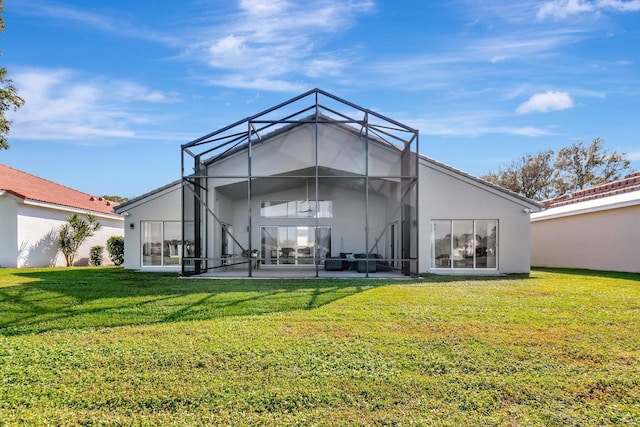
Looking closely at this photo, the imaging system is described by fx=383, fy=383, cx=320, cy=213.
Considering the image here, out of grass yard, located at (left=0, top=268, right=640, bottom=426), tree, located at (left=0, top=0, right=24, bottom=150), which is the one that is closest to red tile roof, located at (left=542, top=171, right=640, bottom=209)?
grass yard, located at (left=0, top=268, right=640, bottom=426)

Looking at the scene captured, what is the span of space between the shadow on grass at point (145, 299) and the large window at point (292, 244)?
5.36 meters

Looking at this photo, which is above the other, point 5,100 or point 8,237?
point 5,100

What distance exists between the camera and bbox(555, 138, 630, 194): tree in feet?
98.7

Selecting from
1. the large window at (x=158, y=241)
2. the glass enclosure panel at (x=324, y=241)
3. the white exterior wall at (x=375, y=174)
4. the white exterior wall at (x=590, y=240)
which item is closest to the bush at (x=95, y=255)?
the white exterior wall at (x=375, y=174)

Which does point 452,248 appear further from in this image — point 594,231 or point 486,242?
point 594,231

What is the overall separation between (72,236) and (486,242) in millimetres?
18289

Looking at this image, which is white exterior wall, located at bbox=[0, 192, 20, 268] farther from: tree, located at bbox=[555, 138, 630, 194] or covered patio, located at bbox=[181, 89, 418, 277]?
tree, located at bbox=[555, 138, 630, 194]

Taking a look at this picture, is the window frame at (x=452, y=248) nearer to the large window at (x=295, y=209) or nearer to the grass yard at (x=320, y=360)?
the large window at (x=295, y=209)

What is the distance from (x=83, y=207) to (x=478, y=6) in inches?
775

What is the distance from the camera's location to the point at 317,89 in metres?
12.5

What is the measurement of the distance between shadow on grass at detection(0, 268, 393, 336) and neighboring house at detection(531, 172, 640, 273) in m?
9.99

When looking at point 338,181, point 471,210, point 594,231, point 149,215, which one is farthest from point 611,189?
point 149,215

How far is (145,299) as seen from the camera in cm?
832

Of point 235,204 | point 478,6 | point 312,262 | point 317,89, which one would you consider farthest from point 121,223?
point 478,6
